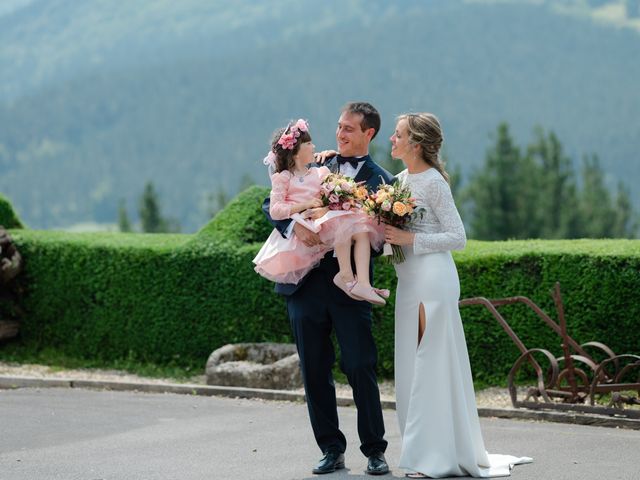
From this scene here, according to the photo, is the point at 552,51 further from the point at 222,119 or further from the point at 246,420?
the point at 246,420

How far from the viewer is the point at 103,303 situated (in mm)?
12891

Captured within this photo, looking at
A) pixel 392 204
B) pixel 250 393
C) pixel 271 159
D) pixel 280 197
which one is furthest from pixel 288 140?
pixel 250 393

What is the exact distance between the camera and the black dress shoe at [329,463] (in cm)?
644

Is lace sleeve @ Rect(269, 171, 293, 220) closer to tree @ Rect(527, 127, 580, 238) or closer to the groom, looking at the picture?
the groom

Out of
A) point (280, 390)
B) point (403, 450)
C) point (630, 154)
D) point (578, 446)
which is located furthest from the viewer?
point (630, 154)

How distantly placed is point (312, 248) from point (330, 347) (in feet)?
2.01

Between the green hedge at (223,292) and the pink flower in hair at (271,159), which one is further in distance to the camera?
the green hedge at (223,292)

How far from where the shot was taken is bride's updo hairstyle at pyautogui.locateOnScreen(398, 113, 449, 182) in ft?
20.9

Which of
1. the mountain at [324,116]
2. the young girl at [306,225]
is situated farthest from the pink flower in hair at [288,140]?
the mountain at [324,116]

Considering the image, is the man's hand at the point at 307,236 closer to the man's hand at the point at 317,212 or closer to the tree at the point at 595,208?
the man's hand at the point at 317,212

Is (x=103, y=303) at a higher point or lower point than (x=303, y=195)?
lower

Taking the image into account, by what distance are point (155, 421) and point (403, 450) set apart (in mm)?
3165

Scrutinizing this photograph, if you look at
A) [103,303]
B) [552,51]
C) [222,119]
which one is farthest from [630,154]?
[103,303]

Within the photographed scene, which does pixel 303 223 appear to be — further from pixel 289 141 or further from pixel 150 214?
pixel 150 214
